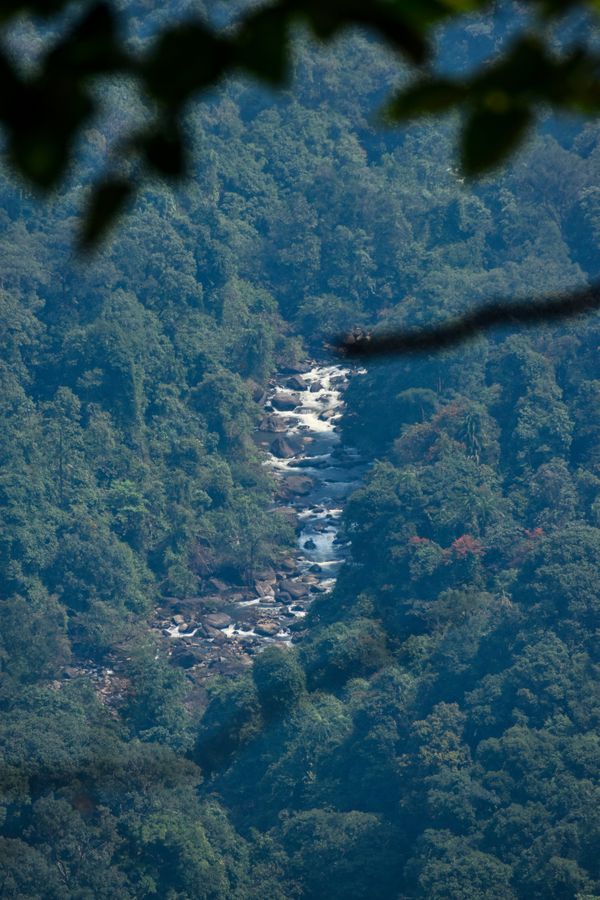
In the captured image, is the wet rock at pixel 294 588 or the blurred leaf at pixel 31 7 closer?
the blurred leaf at pixel 31 7

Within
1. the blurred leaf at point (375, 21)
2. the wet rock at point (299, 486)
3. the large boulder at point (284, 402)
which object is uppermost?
the blurred leaf at point (375, 21)

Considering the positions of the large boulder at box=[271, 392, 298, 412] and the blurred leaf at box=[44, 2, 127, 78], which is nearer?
the blurred leaf at box=[44, 2, 127, 78]

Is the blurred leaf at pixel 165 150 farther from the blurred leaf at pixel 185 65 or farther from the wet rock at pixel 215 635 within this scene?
the wet rock at pixel 215 635

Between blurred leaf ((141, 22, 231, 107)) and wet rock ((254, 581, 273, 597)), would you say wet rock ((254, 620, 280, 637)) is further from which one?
blurred leaf ((141, 22, 231, 107))

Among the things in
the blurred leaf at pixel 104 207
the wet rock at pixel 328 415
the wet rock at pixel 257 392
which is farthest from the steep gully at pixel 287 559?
the blurred leaf at pixel 104 207

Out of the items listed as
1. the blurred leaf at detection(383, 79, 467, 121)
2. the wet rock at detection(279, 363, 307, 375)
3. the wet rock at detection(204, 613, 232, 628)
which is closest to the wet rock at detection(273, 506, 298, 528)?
the wet rock at detection(204, 613, 232, 628)
